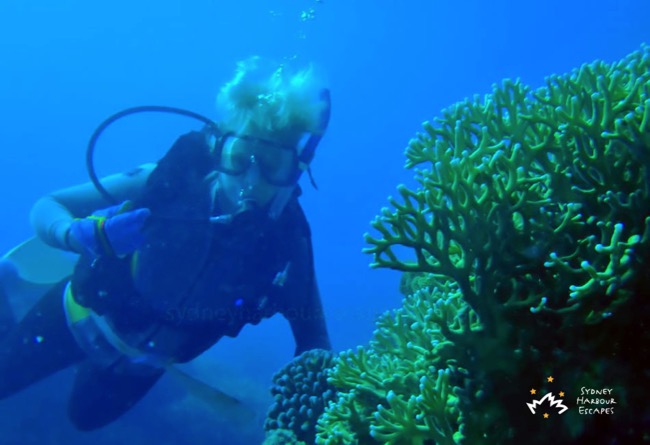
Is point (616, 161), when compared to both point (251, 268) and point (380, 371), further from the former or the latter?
point (251, 268)

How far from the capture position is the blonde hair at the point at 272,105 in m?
5.58

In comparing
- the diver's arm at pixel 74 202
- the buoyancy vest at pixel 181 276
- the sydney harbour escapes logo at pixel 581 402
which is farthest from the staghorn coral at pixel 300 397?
the diver's arm at pixel 74 202

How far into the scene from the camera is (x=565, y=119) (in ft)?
7.49

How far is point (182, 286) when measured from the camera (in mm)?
5250

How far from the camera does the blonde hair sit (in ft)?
18.3

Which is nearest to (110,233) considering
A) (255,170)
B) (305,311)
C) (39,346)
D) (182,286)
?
(182,286)

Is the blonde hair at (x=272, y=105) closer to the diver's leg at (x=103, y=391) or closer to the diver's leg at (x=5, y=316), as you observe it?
the diver's leg at (x=103, y=391)

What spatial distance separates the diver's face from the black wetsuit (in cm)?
24

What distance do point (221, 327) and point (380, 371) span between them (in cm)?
A: 291

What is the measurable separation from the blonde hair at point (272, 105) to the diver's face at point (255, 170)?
19 centimetres

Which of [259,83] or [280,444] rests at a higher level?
[259,83]

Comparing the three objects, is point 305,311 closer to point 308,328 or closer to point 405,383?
point 308,328

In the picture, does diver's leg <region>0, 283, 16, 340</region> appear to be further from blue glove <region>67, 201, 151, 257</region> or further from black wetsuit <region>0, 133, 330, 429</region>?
blue glove <region>67, 201, 151, 257</region>

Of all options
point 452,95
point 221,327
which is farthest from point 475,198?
point 452,95
